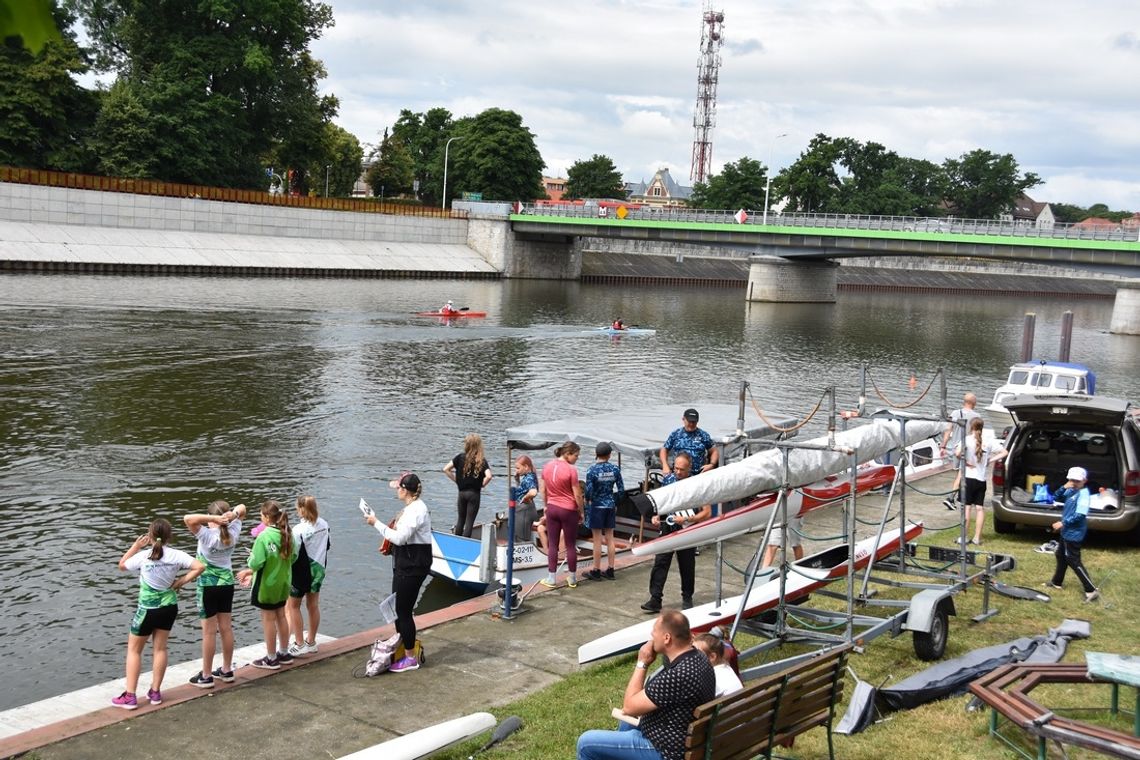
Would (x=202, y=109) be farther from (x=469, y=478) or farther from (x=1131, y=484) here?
(x=1131, y=484)

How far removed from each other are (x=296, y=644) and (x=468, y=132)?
121302 millimetres

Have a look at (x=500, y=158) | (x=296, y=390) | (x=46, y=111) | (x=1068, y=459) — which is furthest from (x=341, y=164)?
(x=1068, y=459)

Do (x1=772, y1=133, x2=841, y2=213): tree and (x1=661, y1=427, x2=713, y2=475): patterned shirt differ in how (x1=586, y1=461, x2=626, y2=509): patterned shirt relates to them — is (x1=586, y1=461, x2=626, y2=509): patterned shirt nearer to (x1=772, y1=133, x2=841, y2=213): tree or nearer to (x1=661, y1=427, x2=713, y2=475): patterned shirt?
(x1=661, y1=427, x2=713, y2=475): patterned shirt

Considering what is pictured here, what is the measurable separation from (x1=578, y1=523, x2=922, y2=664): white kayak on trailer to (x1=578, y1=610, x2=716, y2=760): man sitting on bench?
3.09m

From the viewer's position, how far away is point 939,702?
411 inches

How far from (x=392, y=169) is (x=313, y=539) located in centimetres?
13451

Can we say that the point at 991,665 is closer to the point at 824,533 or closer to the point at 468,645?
the point at 468,645

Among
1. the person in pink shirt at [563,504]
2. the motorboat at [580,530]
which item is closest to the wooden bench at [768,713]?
the person in pink shirt at [563,504]

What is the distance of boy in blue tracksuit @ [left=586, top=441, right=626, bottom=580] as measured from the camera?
51.0 feet

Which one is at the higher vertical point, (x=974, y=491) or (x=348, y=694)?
(x=974, y=491)

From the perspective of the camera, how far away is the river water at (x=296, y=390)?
17047mm

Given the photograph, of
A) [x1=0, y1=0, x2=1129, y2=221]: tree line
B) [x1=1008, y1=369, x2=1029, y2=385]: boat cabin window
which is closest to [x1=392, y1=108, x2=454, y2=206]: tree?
[x1=0, y1=0, x2=1129, y2=221]: tree line

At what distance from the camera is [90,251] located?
7762 centimetres

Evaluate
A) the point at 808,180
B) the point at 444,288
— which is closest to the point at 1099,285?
the point at 808,180
